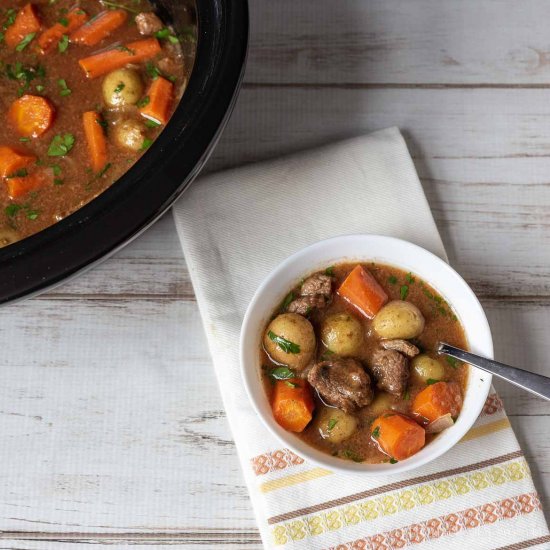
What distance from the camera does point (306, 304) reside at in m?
2.11

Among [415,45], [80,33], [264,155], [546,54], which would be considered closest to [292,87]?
[264,155]

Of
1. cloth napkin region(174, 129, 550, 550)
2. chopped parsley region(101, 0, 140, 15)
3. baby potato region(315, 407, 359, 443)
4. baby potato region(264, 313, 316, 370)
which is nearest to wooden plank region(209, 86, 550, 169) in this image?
cloth napkin region(174, 129, 550, 550)

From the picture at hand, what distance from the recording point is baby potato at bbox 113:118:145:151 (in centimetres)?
212

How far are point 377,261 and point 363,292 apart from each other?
113mm

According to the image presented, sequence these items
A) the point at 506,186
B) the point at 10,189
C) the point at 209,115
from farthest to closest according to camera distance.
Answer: the point at 506,186 < the point at 10,189 < the point at 209,115

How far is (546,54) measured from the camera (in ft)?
8.46

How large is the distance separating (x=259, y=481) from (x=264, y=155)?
1.01 m

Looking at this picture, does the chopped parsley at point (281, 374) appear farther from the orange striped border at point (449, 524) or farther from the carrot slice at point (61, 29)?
the carrot slice at point (61, 29)

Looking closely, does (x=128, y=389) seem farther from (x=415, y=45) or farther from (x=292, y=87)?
(x=415, y=45)

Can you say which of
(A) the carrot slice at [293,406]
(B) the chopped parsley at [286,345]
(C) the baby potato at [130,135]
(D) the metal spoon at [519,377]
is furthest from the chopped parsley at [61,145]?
(D) the metal spoon at [519,377]

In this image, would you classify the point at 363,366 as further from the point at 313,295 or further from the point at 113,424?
the point at 113,424

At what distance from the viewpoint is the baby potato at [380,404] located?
6.78 ft

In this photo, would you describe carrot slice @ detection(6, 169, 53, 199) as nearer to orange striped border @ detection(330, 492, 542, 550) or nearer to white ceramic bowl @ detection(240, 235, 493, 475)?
white ceramic bowl @ detection(240, 235, 493, 475)

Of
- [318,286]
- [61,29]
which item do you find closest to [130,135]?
[61,29]
